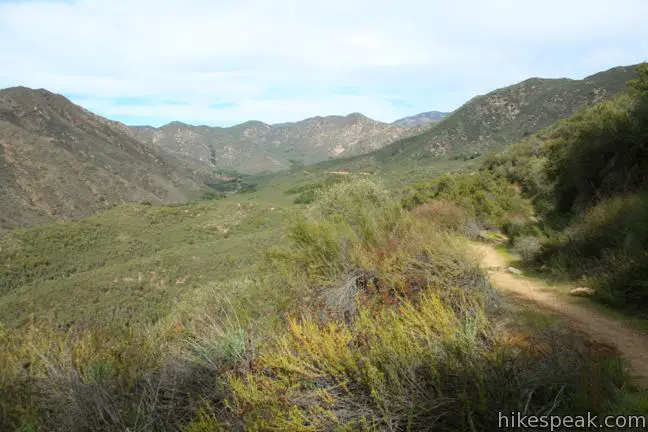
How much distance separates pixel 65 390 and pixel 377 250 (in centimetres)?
565

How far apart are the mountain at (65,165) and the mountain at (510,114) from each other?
86534 mm

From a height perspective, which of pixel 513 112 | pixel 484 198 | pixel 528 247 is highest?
pixel 513 112

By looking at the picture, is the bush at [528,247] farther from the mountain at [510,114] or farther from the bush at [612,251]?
the mountain at [510,114]

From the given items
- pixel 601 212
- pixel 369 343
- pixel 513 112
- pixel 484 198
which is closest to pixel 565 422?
pixel 369 343

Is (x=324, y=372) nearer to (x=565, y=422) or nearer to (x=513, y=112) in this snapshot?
(x=565, y=422)

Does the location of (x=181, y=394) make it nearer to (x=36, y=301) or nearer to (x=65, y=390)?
(x=65, y=390)

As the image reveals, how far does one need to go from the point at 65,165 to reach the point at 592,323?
128054 mm

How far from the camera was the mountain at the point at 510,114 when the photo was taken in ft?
283

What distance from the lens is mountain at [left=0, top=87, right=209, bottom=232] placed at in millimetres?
92250

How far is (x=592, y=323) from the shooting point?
20.9 feet

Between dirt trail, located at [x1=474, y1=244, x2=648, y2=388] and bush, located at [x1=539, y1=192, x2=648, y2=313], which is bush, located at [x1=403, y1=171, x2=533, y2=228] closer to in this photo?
bush, located at [x1=539, y1=192, x2=648, y2=313]

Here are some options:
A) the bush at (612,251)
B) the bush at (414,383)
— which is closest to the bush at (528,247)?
the bush at (612,251)

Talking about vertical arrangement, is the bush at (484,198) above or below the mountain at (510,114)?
below

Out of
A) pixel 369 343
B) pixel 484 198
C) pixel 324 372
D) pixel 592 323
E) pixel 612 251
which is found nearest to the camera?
pixel 324 372
